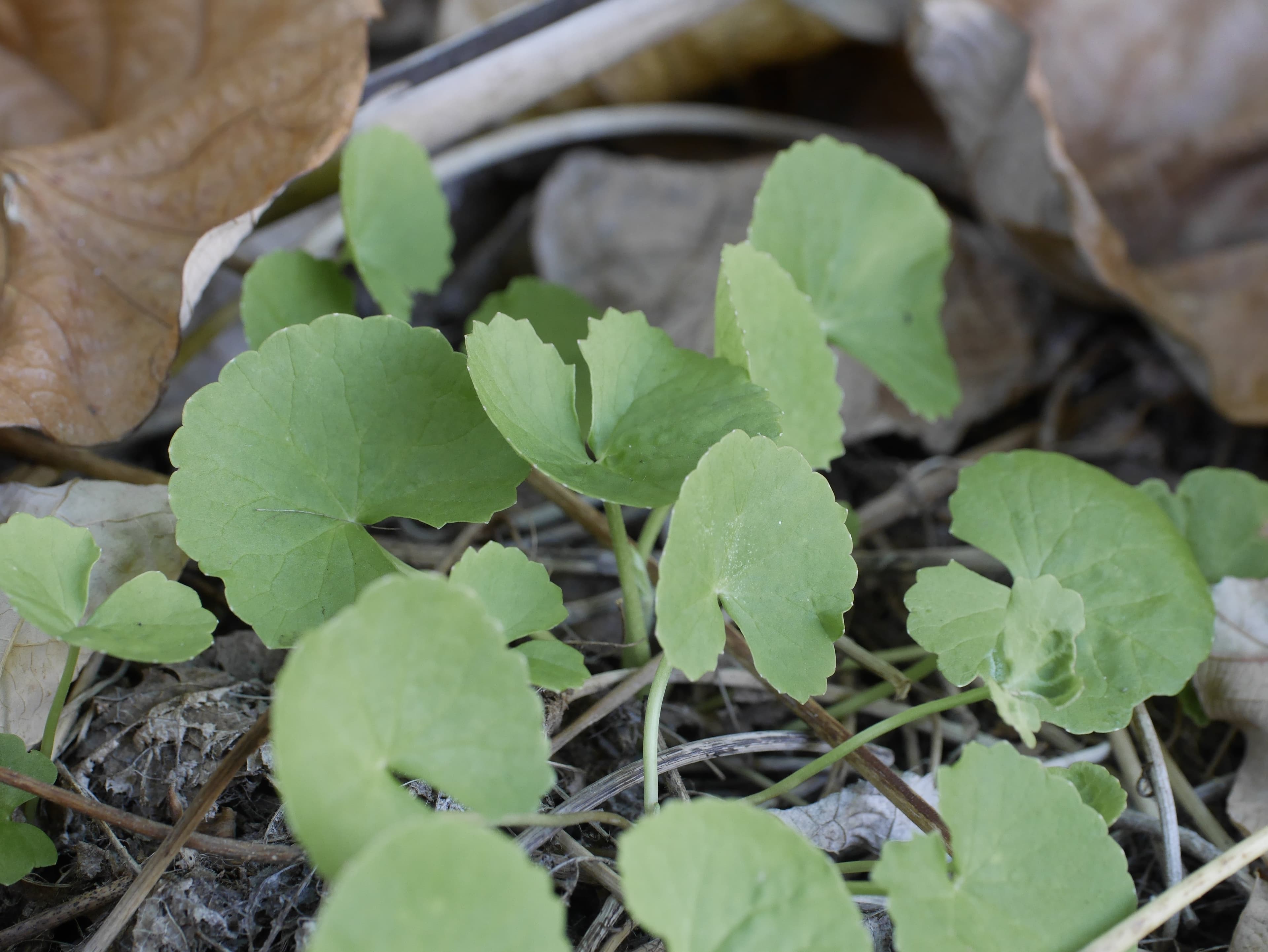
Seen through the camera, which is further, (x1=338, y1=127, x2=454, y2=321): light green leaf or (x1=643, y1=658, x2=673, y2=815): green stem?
(x1=338, y1=127, x2=454, y2=321): light green leaf

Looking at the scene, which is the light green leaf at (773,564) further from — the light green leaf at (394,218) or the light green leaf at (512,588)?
the light green leaf at (394,218)

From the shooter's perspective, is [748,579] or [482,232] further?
[482,232]

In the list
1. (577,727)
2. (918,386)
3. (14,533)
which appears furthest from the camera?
(918,386)

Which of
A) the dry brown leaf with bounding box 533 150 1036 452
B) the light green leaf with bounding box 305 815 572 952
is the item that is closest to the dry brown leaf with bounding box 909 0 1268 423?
the dry brown leaf with bounding box 533 150 1036 452

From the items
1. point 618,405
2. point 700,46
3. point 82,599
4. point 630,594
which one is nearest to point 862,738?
point 630,594

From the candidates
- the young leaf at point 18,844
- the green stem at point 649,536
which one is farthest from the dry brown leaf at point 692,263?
the young leaf at point 18,844

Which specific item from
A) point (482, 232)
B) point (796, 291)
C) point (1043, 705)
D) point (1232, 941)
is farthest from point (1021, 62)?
point (1232, 941)

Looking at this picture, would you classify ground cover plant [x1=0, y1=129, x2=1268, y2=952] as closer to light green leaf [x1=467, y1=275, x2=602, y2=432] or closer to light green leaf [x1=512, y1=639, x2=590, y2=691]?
light green leaf [x1=512, y1=639, x2=590, y2=691]

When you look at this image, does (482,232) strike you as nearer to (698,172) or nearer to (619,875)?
(698,172)
